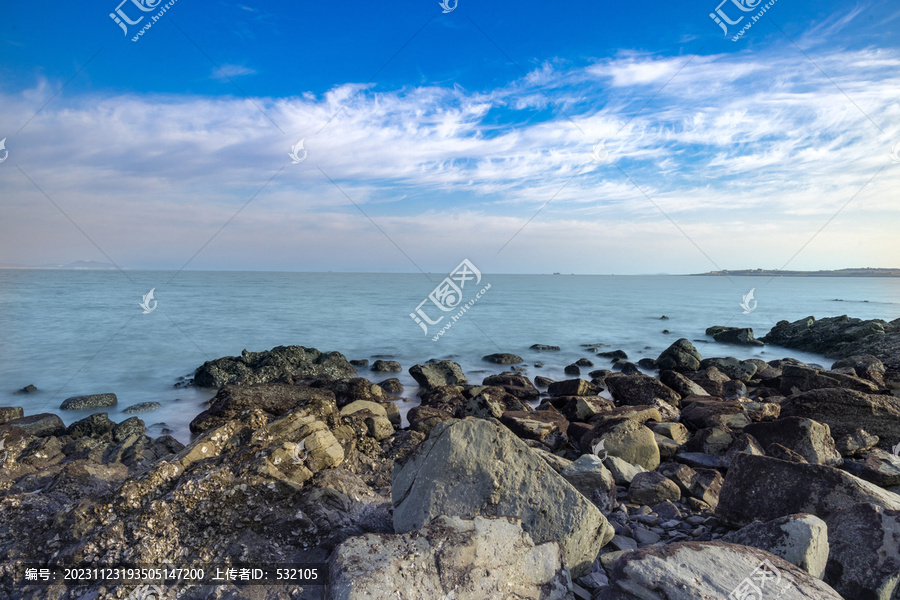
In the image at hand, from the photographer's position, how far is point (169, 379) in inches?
627

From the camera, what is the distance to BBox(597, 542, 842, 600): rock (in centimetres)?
289

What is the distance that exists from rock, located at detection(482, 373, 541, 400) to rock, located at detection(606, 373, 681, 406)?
2.36 meters

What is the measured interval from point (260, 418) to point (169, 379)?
12454 millimetres

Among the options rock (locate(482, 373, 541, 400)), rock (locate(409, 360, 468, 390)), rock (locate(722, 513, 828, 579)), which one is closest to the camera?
rock (locate(722, 513, 828, 579))

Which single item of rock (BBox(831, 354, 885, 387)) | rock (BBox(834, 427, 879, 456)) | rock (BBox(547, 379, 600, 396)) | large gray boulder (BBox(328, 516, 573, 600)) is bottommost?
rock (BBox(834, 427, 879, 456))

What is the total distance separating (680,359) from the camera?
1714 cm

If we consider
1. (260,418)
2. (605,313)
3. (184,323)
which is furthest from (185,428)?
(605,313)

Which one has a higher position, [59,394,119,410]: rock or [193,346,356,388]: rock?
[193,346,356,388]: rock

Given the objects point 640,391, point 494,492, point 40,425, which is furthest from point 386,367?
point 494,492

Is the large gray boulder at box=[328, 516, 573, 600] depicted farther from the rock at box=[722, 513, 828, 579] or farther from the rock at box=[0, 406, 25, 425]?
the rock at box=[0, 406, 25, 425]

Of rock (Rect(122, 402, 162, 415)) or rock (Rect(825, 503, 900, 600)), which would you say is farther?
rock (Rect(122, 402, 162, 415))

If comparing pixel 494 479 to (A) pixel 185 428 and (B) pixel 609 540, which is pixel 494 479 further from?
(A) pixel 185 428

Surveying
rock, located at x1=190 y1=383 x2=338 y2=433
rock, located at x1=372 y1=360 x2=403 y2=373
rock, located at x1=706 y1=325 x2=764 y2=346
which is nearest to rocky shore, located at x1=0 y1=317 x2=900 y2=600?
rock, located at x1=190 y1=383 x2=338 y2=433

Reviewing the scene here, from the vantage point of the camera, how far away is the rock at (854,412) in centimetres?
778
